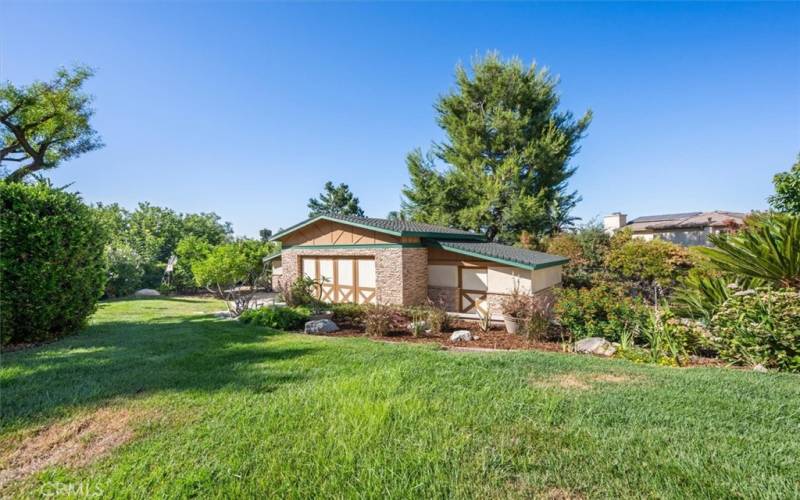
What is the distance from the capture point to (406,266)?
1363 cm

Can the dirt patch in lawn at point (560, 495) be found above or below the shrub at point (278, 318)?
below

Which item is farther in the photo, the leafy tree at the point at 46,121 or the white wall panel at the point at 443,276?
the leafy tree at the point at 46,121

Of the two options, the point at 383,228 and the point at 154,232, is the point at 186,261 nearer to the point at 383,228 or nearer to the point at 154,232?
the point at 154,232

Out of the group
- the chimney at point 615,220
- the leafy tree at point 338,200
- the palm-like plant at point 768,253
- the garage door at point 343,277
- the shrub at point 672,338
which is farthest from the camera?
the leafy tree at point 338,200

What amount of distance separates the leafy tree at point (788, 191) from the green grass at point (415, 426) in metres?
12.8

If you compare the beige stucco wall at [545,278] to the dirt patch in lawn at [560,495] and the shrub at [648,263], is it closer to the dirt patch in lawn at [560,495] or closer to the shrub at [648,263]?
the shrub at [648,263]

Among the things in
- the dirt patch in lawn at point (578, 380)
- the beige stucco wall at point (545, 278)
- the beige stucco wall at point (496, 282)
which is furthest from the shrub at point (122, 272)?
the dirt patch in lawn at point (578, 380)

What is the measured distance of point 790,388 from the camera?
4.16 metres

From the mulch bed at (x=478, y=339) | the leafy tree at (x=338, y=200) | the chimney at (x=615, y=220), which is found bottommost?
the mulch bed at (x=478, y=339)

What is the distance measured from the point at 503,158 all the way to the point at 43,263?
84.8 ft

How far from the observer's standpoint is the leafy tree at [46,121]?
17406 mm

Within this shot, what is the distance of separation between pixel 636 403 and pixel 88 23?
1358 centimetres

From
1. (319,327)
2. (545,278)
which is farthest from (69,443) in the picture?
(545,278)

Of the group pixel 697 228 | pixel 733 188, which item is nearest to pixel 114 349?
pixel 733 188
